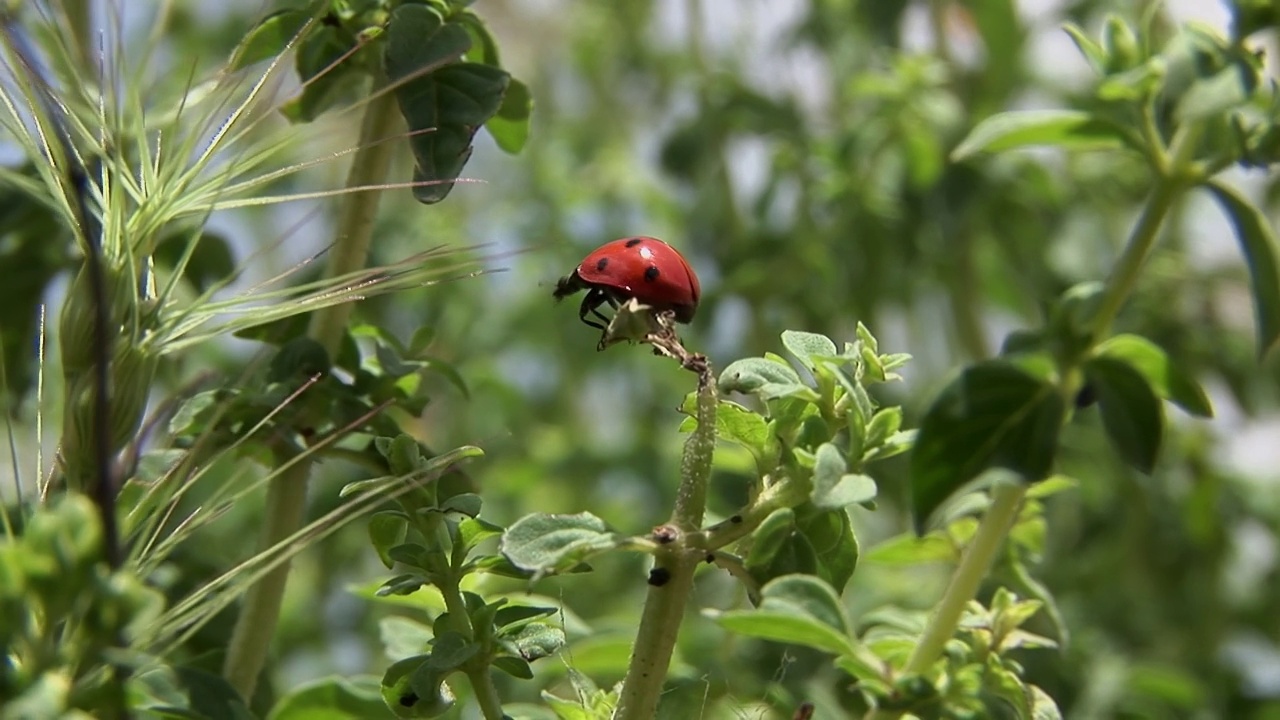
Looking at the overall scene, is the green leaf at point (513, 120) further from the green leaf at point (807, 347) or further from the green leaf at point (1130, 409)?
the green leaf at point (1130, 409)

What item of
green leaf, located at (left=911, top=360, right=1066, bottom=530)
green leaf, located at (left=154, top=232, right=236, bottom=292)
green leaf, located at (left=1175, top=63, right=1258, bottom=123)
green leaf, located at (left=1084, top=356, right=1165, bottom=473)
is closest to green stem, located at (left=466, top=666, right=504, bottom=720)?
green leaf, located at (left=911, top=360, right=1066, bottom=530)

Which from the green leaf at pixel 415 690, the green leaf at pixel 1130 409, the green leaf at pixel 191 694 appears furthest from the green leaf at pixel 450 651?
the green leaf at pixel 1130 409

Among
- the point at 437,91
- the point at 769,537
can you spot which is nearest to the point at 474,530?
the point at 769,537

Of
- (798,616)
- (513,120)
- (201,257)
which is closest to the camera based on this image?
(798,616)

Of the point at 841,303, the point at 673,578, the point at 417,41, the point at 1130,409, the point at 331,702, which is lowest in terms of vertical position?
the point at 841,303

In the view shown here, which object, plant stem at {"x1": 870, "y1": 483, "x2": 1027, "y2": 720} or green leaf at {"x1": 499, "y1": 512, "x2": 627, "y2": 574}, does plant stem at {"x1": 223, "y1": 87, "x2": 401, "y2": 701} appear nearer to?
green leaf at {"x1": 499, "y1": 512, "x2": 627, "y2": 574}

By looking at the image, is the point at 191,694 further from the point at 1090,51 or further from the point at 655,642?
the point at 1090,51
